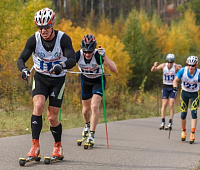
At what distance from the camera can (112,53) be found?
41250 mm

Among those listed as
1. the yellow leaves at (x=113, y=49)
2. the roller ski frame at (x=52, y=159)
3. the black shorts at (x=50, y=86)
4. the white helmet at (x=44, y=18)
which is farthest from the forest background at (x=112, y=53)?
the white helmet at (x=44, y=18)

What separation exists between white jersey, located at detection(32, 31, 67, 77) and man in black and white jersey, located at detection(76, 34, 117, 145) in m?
2.00

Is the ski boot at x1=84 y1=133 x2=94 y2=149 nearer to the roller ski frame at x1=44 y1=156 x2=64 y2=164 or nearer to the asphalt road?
the asphalt road

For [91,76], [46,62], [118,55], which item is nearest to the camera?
[46,62]

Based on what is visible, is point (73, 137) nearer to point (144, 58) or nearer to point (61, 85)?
point (61, 85)

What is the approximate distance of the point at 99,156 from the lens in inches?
308

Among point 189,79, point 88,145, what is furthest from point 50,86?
point 189,79

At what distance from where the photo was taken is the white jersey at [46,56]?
686 cm

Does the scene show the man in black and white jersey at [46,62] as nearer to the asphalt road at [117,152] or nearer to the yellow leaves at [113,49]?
the asphalt road at [117,152]

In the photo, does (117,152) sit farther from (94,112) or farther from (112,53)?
(112,53)

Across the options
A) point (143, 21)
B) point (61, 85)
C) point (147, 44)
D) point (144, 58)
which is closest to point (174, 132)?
point (61, 85)

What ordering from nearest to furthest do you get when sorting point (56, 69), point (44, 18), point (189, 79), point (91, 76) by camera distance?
point (56, 69)
point (44, 18)
point (91, 76)
point (189, 79)

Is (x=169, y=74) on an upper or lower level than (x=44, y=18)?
lower

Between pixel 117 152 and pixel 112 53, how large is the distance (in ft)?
109
